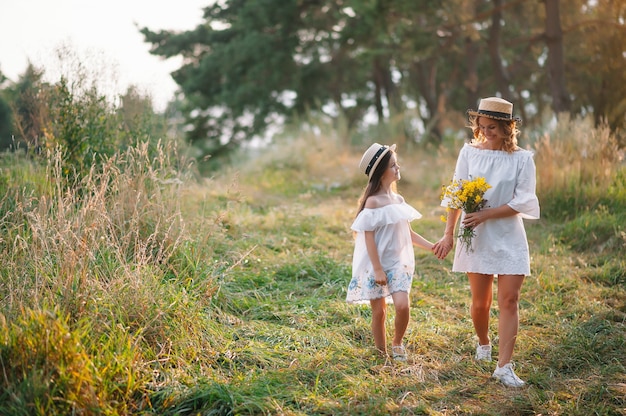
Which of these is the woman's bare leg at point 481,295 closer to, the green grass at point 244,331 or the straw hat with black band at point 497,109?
the green grass at point 244,331

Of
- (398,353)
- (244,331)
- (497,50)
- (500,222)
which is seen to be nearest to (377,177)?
(500,222)

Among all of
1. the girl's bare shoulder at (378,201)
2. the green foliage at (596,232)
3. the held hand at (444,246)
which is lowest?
the green foliage at (596,232)

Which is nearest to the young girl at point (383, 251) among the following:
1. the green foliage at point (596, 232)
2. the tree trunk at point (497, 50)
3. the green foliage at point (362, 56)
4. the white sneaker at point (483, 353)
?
the white sneaker at point (483, 353)

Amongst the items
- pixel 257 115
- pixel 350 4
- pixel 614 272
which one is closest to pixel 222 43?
pixel 257 115

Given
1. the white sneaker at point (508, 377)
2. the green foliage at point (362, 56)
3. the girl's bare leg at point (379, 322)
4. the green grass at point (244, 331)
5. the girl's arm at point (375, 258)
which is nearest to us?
the green grass at point (244, 331)

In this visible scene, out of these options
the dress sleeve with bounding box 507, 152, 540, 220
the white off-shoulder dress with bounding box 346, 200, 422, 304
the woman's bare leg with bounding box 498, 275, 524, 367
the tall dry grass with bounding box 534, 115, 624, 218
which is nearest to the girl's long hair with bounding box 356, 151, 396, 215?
the white off-shoulder dress with bounding box 346, 200, 422, 304

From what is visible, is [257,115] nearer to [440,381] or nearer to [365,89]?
[365,89]

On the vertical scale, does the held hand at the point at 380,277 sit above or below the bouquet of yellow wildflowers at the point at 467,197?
below

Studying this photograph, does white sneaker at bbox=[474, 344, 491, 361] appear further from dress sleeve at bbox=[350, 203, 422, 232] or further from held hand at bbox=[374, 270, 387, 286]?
dress sleeve at bbox=[350, 203, 422, 232]

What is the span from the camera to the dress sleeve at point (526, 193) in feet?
13.0

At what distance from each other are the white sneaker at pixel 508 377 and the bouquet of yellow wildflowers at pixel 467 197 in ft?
2.46

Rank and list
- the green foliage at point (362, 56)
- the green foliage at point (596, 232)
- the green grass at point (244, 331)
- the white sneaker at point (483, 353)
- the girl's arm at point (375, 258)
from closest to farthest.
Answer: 1. the green grass at point (244, 331)
2. the girl's arm at point (375, 258)
3. the white sneaker at point (483, 353)
4. the green foliage at point (596, 232)
5. the green foliage at point (362, 56)

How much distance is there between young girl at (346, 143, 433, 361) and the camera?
405 centimetres

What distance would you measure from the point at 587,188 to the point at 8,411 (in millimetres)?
7421
